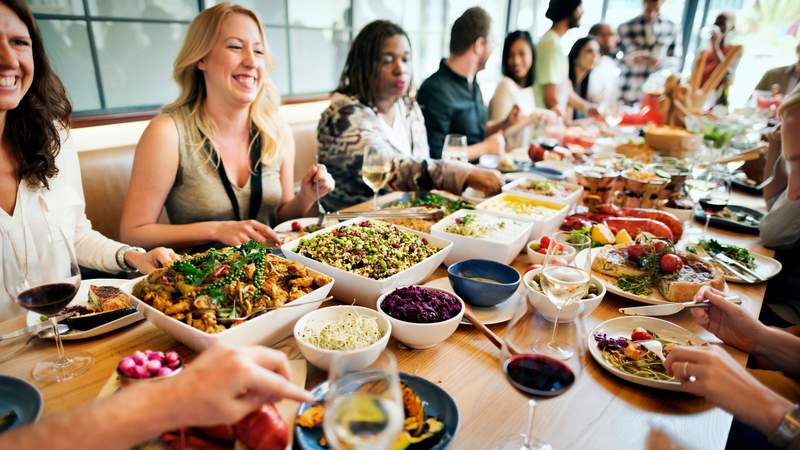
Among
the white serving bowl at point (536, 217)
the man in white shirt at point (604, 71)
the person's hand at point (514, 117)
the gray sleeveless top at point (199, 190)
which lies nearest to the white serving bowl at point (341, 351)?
the white serving bowl at point (536, 217)

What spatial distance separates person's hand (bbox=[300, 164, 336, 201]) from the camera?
207 cm

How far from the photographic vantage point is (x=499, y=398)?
1.03 m

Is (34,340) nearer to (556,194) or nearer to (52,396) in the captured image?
(52,396)

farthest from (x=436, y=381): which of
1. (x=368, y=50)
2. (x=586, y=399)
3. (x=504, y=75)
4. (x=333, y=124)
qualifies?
(x=504, y=75)

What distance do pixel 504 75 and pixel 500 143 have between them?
181 cm

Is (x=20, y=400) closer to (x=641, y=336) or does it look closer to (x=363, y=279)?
(x=363, y=279)

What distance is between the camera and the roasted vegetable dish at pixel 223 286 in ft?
3.52

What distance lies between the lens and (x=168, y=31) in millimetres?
3842

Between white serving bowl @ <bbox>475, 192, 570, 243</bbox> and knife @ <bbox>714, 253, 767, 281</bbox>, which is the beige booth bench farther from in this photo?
knife @ <bbox>714, 253, 767, 281</bbox>

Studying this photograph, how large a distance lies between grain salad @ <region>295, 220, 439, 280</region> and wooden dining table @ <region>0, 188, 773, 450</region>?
249 mm

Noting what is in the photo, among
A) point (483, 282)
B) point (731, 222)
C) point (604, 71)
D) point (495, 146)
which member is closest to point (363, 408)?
point (483, 282)

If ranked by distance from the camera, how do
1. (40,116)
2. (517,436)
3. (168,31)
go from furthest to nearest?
(168,31), (40,116), (517,436)

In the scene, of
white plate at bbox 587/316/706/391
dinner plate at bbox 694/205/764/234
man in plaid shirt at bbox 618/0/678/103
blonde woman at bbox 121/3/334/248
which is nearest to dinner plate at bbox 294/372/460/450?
white plate at bbox 587/316/706/391

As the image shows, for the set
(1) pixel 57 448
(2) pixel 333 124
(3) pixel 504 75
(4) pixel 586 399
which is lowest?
(4) pixel 586 399
